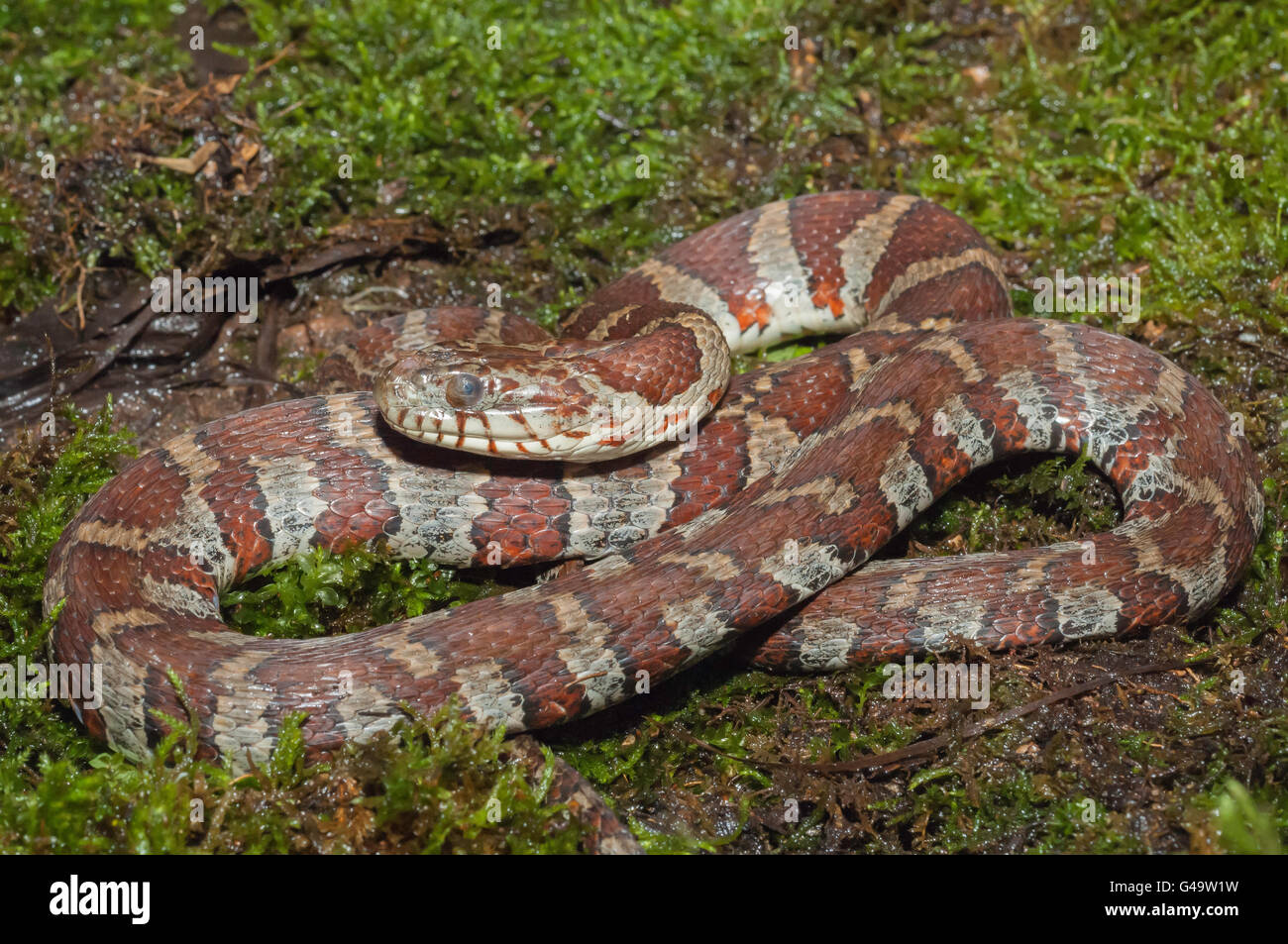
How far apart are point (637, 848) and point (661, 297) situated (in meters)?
4.53

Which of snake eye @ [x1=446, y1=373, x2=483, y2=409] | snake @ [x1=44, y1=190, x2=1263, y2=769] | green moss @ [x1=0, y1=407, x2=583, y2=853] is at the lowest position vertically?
green moss @ [x1=0, y1=407, x2=583, y2=853]

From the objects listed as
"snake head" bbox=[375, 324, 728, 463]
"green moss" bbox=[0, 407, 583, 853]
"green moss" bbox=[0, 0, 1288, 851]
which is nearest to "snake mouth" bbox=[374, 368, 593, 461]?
"snake head" bbox=[375, 324, 728, 463]

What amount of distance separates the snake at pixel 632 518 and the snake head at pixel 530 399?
15 mm

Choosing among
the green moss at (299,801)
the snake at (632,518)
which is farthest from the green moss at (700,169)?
the green moss at (299,801)

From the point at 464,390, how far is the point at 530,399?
0.40 meters

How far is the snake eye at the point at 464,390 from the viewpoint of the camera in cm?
642

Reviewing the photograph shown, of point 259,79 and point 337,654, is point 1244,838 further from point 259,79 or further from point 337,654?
point 259,79

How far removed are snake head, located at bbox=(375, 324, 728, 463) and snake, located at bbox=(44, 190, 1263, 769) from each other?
2cm

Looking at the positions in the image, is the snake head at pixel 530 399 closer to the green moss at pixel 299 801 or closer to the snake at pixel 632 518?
the snake at pixel 632 518

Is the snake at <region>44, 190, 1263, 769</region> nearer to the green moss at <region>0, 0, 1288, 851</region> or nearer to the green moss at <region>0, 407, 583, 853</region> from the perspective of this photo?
the green moss at <region>0, 407, 583, 853</region>

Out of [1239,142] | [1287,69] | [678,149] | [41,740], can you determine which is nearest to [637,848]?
[41,740]

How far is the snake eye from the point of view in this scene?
642 cm

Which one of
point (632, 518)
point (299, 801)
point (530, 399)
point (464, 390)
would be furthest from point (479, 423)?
point (299, 801)

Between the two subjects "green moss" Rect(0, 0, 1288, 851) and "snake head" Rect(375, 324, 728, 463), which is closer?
"snake head" Rect(375, 324, 728, 463)
